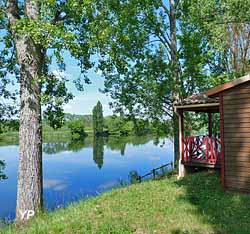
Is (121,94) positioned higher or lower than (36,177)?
higher

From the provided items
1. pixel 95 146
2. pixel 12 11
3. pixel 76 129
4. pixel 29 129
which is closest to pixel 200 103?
pixel 29 129

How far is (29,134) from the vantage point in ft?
25.5

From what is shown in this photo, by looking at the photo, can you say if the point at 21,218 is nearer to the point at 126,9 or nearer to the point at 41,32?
the point at 41,32

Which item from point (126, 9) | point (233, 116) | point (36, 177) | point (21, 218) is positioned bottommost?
point (21, 218)

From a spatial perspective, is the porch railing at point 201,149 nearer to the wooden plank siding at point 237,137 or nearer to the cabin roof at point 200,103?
the cabin roof at point 200,103

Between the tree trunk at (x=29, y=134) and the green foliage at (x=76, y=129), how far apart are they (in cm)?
7771

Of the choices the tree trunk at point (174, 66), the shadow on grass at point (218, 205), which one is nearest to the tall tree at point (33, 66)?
the shadow on grass at point (218, 205)

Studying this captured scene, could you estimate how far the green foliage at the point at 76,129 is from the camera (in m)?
85.8

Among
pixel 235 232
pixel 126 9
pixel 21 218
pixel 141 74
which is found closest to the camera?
pixel 235 232

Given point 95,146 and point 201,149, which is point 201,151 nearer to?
point 201,149

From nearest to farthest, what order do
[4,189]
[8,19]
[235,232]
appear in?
[235,232] → [8,19] → [4,189]

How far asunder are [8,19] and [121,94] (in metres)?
11.2

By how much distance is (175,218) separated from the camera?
688 cm

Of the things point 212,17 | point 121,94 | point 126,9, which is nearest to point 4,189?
point 121,94
